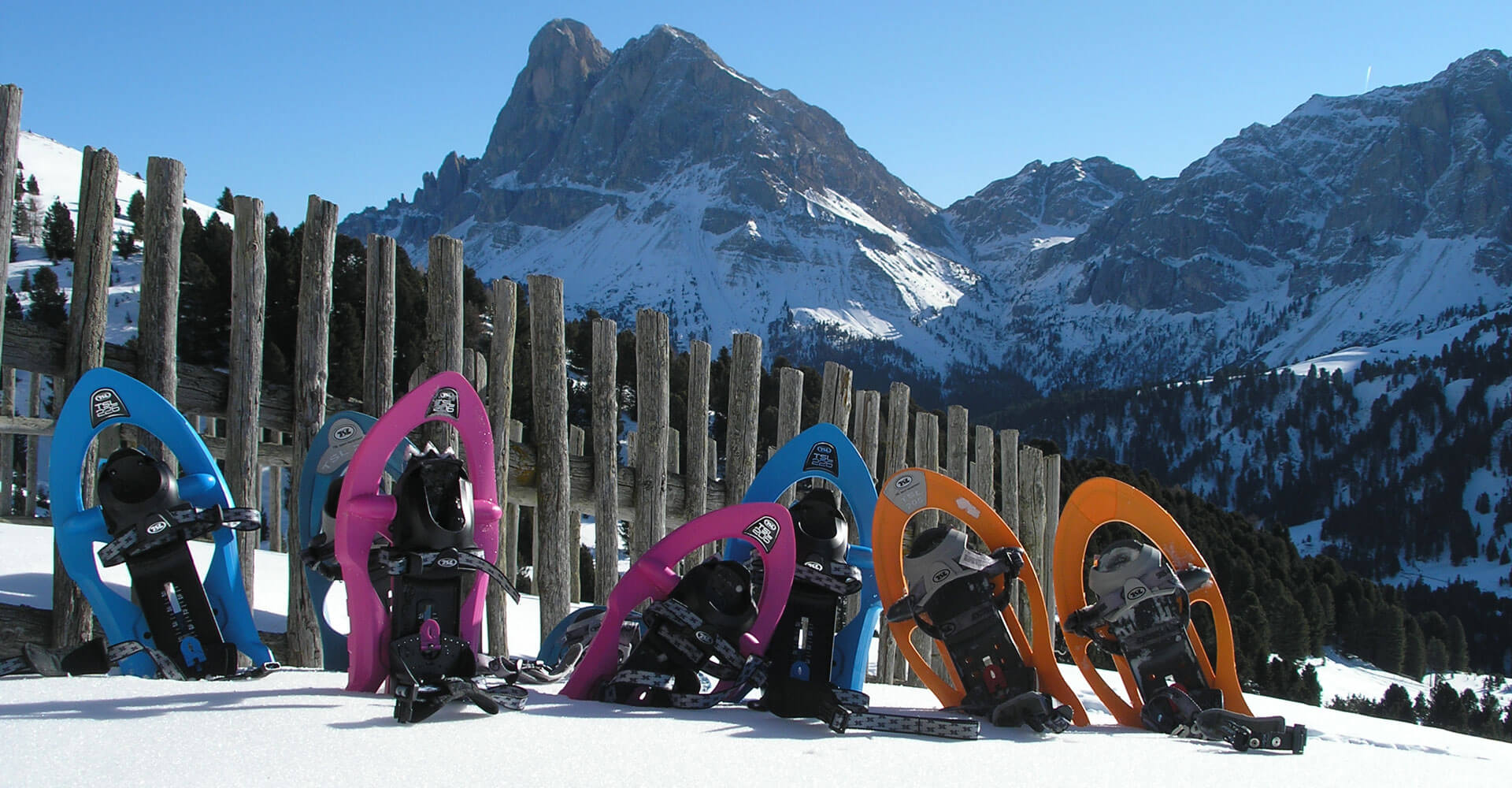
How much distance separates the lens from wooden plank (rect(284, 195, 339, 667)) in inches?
186

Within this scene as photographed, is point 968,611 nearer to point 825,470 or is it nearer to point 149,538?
point 825,470

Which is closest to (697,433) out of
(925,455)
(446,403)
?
(925,455)

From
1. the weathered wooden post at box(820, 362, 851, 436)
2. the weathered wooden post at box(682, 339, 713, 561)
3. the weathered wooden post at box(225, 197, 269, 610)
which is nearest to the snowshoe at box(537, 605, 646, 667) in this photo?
the weathered wooden post at box(225, 197, 269, 610)

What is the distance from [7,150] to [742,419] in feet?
13.1

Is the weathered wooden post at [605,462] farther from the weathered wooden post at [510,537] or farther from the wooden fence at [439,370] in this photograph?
the weathered wooden post at [510,537]

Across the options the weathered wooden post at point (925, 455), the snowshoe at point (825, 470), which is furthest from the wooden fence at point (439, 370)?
the snowshoe at point (825, 470)

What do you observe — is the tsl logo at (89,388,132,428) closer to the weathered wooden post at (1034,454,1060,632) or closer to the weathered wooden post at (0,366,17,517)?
the weathered wooden post at (1034,454,1060,632)

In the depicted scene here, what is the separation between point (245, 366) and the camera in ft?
15.0

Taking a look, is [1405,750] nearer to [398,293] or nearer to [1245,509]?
[398,293]

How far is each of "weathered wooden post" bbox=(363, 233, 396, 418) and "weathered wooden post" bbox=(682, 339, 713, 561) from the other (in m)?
1.91

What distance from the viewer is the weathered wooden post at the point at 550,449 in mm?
5438

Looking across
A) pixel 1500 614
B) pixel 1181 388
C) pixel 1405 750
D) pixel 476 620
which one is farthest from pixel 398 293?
pixel 1181 388

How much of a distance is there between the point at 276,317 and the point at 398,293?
360 centimetres

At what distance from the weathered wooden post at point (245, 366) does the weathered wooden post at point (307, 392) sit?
169mm
